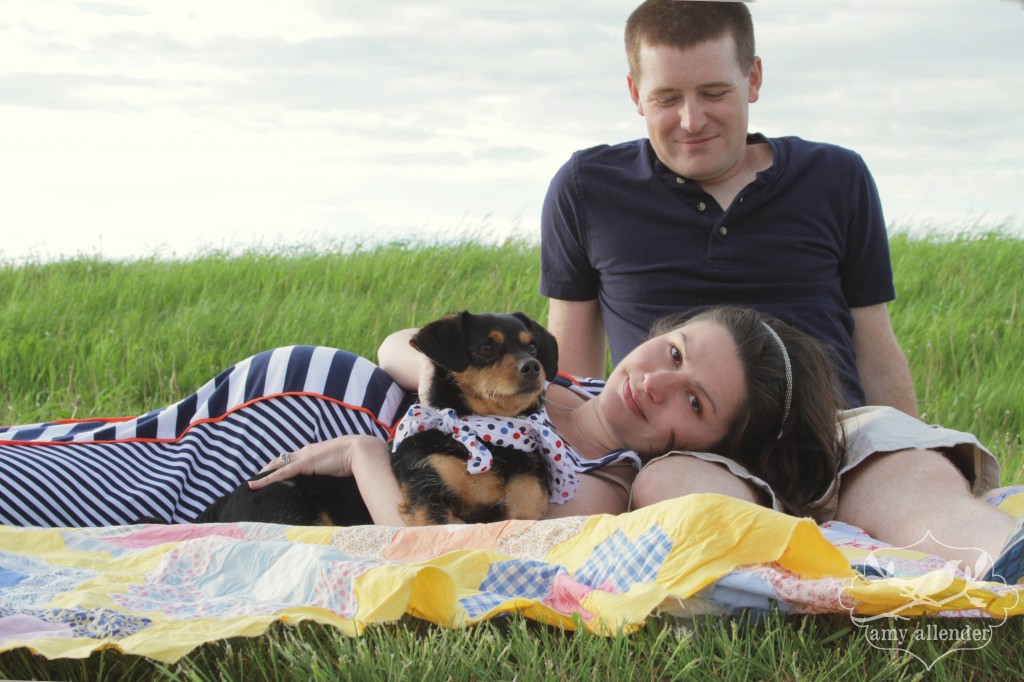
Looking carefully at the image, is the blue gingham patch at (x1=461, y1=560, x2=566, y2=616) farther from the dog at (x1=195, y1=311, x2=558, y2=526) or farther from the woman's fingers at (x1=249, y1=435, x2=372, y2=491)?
the woman's fingers at (x1=249, y1=435, x2=372, y2=491)

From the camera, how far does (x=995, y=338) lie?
7.40 meters

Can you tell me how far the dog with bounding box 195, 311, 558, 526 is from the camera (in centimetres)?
304

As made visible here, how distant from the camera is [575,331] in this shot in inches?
182

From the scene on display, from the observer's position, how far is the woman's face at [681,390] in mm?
3307

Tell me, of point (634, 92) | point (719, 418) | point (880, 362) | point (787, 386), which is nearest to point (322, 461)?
point (719, 418)

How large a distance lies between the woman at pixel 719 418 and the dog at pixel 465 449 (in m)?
0.12

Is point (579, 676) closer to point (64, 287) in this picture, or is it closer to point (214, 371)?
point (214, 371)

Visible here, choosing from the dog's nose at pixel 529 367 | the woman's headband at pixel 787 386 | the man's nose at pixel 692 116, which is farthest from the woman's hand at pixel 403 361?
the man's nose at pixel 692 116

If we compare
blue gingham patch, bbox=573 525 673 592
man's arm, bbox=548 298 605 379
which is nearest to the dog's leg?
blue gingham patch, bbox=573 525 673 592

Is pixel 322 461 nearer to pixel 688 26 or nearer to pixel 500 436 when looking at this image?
pixel 500 436

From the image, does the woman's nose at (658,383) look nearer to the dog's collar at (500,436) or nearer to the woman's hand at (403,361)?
the dog's collar at (500,436)

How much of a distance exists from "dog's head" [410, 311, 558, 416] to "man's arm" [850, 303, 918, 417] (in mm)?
1813

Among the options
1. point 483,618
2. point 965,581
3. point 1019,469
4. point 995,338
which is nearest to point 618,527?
point 483,618

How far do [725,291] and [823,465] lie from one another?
3.37 ft
